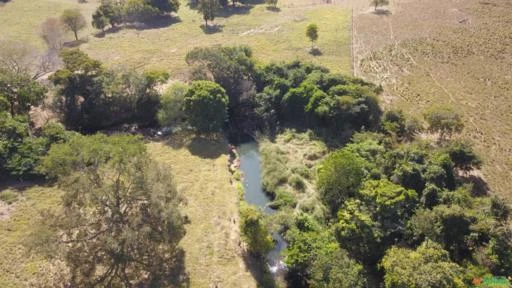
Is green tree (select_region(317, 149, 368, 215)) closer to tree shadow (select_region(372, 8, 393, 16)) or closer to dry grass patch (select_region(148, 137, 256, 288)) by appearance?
dry grass patch (select_region(148, 137, 256, 288))

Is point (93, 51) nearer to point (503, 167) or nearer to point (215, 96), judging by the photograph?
point (215, 96)

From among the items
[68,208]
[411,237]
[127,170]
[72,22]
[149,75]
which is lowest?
[411,237]

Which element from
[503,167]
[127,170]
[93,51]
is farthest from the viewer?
[93,51]

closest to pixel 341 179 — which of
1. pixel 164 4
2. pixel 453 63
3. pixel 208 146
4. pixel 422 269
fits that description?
pixel 422 269

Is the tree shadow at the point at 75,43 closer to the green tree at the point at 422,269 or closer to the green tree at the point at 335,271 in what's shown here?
the green tree at the point at 335,271

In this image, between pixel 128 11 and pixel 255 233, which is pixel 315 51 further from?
pixel 255 233

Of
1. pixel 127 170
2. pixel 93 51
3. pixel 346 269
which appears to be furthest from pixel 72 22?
pixel 346 269
